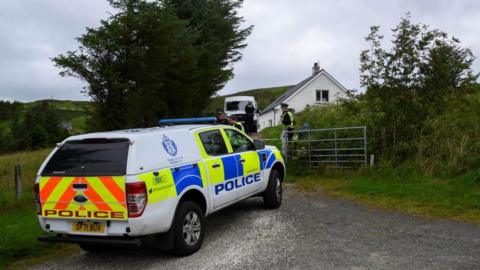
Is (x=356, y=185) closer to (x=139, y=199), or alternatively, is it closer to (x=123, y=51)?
(x=139, y=199)

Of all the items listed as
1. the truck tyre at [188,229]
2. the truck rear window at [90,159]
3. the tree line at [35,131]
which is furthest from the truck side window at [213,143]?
the tree line at [35,131]

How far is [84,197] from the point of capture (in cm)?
546

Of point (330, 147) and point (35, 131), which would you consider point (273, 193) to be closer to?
point (330, 147)

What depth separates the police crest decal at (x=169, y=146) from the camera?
19.9 feet

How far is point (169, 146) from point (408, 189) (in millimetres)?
6090

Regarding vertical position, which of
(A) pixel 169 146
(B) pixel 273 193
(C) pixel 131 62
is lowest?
(B) pixel 273 193

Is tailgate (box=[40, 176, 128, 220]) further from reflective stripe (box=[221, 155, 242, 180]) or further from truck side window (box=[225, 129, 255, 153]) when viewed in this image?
truck side window (box=[225, 129, 255, 153])

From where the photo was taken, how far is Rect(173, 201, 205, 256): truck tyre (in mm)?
5875

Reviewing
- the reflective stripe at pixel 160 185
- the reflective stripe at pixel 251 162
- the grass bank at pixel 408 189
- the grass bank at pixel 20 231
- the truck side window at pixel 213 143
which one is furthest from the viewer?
the grass bank at pixel 408 189

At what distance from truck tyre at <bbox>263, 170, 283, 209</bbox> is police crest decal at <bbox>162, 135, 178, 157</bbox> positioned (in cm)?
296

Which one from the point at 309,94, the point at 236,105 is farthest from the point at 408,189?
the point at 309,94

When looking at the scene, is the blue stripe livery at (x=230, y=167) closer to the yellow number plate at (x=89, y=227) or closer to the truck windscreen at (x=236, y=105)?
the yellow number plate at (x=89, y=227)

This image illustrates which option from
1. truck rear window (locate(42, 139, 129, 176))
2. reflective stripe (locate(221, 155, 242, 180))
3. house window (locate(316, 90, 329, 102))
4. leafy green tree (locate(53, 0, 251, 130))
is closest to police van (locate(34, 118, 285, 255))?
truck rear window (locate(42, 139, 129, 176))

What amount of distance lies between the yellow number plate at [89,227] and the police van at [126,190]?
0.04ft
